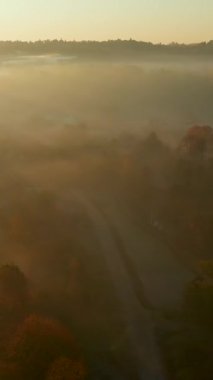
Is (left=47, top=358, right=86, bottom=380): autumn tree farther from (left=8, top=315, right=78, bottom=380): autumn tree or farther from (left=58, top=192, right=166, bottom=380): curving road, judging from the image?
(left=58, top=192, right=166, bottom=380): curving road

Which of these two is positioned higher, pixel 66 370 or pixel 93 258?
pixel 66 370

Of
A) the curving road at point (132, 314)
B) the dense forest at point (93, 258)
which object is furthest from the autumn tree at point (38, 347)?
the curving road at point (132, 314)

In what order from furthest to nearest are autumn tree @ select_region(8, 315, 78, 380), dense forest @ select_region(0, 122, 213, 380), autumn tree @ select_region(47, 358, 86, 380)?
dense forest @ select_region(0, 122, 213, 380), autumn tree @ select_region(8, 315, 78, 380), autumn tree @ select_region(47, 358, 86, 380)

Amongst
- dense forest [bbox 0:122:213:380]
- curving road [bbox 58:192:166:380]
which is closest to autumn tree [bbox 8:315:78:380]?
dense forest [bbox 0:122:213:380]

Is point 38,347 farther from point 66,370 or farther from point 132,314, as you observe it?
point 132,314

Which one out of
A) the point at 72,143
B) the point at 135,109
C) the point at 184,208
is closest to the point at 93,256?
the point at 184,208

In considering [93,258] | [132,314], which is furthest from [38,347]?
[93,258]

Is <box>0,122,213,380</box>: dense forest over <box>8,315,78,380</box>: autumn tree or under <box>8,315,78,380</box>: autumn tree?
under

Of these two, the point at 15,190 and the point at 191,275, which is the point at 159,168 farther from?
the point at 191,275

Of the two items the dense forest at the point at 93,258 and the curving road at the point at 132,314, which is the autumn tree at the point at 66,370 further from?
the curving road at the point at 132,314

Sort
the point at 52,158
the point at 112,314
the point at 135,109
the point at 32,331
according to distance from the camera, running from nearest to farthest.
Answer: the point at 32,331 → the point at 112,314 → the point at 52,158 → the point at 135,109

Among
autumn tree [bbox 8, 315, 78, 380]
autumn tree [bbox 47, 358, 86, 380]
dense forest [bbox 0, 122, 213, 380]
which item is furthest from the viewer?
dense forest [bbox 0, 122, 213, 380]
